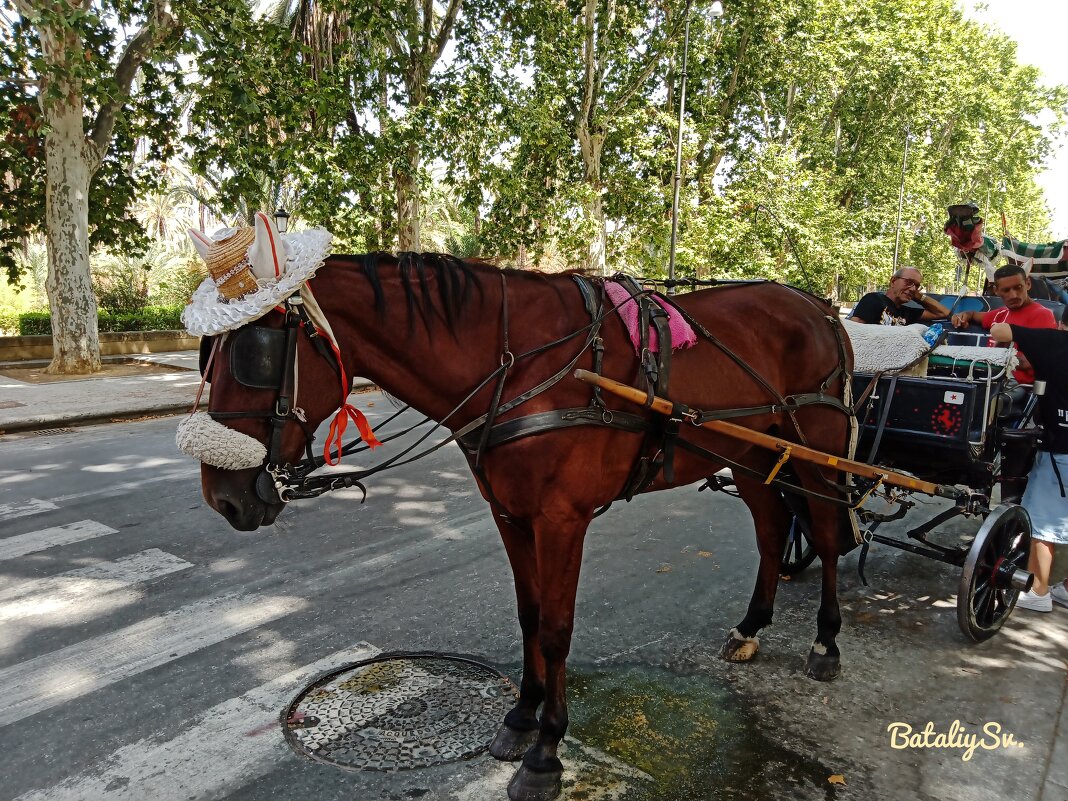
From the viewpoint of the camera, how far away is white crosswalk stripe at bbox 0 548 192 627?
4.20 m

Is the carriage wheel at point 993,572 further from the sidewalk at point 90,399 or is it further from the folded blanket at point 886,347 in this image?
the sidewalk at point 90,399

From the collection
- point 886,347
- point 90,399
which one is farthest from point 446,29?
point 886,347

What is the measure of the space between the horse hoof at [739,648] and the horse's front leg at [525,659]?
46.1 inches

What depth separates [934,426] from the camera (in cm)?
417

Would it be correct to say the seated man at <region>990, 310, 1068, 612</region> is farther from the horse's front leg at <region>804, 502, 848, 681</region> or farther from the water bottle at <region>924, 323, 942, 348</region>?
the horse's front leg at <region>804, 502, 848, 681</region>

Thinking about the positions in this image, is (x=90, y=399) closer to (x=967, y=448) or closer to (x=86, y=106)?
(x=86, y=106)

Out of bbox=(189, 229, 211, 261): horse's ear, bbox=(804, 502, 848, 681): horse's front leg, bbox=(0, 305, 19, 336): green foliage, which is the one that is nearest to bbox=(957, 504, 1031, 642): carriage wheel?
bbox=(804, 502, 848, 681): horse's front leg

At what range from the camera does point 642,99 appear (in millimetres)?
19031

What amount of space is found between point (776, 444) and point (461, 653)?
6.27 feet

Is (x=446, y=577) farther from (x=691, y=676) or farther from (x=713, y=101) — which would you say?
(x=713, y=101)

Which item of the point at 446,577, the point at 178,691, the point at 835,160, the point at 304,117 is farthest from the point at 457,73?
the point at 835,160

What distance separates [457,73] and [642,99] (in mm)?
5668


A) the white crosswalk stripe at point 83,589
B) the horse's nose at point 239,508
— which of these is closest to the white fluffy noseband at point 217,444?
the horse's nose at point 239,508

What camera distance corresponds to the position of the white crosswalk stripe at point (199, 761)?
2693 millimetres
